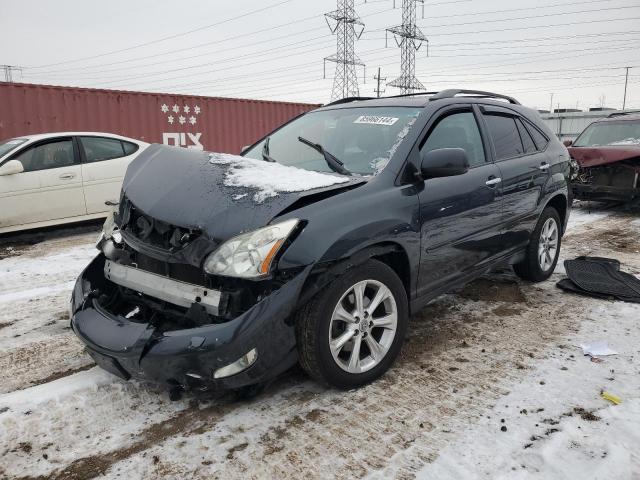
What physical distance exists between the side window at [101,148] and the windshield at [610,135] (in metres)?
8.57

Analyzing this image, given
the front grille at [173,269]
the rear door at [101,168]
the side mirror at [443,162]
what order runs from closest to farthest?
the front grille at [173,269] < the side mirror at [443,162] < the rear door at [101,168]

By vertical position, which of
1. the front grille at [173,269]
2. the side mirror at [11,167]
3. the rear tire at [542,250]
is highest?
the side mirror at [11,167]

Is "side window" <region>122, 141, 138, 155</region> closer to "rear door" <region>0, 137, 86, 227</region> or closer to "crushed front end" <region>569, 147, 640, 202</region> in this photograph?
"rear door" <region>0, 137, 86, 227</region>

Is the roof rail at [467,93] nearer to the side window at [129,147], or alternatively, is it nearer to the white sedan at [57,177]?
the white sedan at [57,177]

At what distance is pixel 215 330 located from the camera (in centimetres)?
231

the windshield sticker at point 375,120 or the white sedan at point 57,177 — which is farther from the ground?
the windshield sticker at point 375,120

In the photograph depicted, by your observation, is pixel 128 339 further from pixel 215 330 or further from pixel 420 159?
pixel 420 159

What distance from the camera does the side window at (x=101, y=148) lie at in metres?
7.41

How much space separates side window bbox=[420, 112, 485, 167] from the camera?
3490 mm

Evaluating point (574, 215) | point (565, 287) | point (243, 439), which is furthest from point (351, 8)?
point (243, 439)

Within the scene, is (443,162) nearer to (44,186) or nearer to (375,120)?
(375,120)

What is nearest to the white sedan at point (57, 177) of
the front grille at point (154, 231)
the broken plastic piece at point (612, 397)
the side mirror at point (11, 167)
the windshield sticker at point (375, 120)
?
the side mirror at point (11, 167)

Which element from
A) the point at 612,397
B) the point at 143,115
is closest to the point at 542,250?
the point at 612,397

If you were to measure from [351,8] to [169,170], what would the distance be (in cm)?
3794
